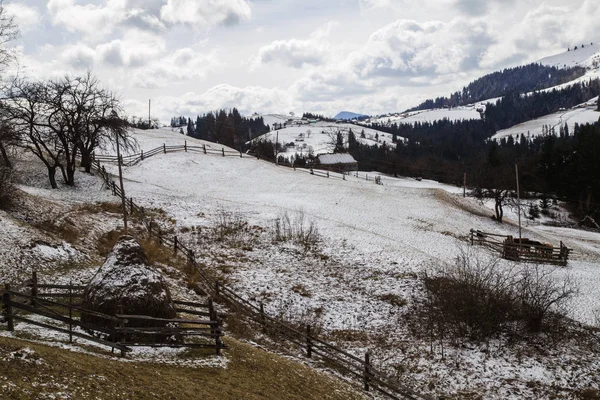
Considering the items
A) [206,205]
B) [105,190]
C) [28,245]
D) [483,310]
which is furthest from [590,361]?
[105,190]

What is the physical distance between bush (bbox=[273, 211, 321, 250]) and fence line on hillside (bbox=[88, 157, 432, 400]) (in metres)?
7.41

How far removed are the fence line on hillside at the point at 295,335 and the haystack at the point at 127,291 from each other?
18.1 ft

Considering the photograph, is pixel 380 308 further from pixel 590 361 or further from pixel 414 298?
pixel 590 361

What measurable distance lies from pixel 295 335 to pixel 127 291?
26.9 feet

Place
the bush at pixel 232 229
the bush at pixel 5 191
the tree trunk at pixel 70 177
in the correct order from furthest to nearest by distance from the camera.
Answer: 1. the tree trunk at pixel 70 177
2. the bush at pixel 232 229
3. the bush at pixel 5 191

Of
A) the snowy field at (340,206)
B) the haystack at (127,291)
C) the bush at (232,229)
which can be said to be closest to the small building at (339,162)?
the snowy field at (340,206)

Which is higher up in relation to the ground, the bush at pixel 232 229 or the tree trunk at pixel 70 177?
the tree trunk at pixel 70 177

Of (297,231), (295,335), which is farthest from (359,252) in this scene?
(295,335)

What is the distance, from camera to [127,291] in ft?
42.7

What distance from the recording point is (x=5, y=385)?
26.7ft

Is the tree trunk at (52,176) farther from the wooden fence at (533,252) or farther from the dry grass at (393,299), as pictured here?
the wooden fence at (533,252)

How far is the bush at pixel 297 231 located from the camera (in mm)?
30922

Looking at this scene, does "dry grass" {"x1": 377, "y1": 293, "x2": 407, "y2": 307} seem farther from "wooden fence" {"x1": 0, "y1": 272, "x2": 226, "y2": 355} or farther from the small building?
the small building

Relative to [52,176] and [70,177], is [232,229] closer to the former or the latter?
[70,177]
